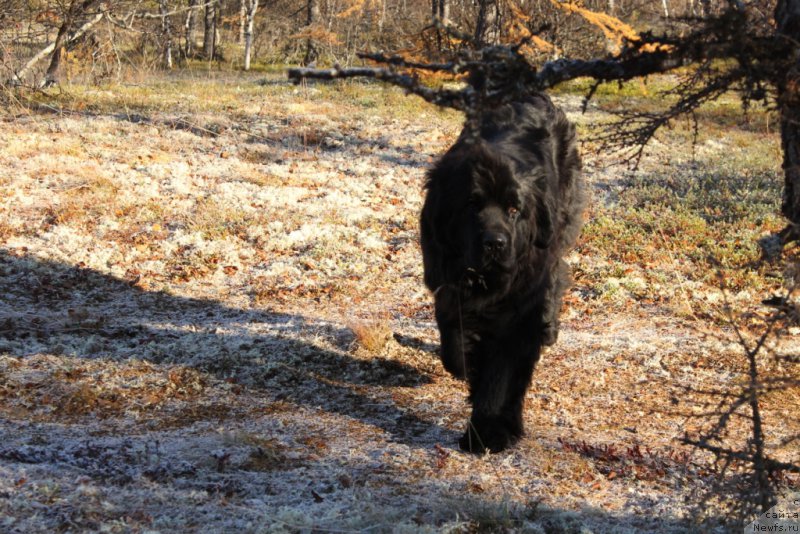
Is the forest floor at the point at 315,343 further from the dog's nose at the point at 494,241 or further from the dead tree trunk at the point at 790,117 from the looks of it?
the dog's nose at the point at 494,241

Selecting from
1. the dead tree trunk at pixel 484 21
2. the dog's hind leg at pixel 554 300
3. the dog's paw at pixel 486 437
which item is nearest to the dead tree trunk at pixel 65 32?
the dead tree trunk at pixel 484 21

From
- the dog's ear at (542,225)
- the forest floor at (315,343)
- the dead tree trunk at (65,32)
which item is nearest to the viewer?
the forest floor at (315,343)

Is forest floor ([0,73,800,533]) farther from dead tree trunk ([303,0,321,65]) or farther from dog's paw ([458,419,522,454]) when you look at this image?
dead tree trunk ([303,0,321,65])

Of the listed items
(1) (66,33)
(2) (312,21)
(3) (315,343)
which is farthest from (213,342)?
(2) (312,21)

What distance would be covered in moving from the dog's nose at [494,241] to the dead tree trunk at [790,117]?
58.2 inches

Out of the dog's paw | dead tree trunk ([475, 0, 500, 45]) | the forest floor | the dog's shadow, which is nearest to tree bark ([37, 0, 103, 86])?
the forest floor

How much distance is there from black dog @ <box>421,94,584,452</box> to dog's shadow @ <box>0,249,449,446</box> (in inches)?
17.2

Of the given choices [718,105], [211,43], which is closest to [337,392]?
[718,105]

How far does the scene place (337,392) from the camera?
499 centimetres

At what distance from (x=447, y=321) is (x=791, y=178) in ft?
7.38

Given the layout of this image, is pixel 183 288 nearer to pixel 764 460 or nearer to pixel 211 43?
pixel 764 460

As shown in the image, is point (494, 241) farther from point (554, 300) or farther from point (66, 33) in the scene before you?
point (66, 33)

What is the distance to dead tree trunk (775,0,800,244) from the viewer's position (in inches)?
90.8

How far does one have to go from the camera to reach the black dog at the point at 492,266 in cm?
408
